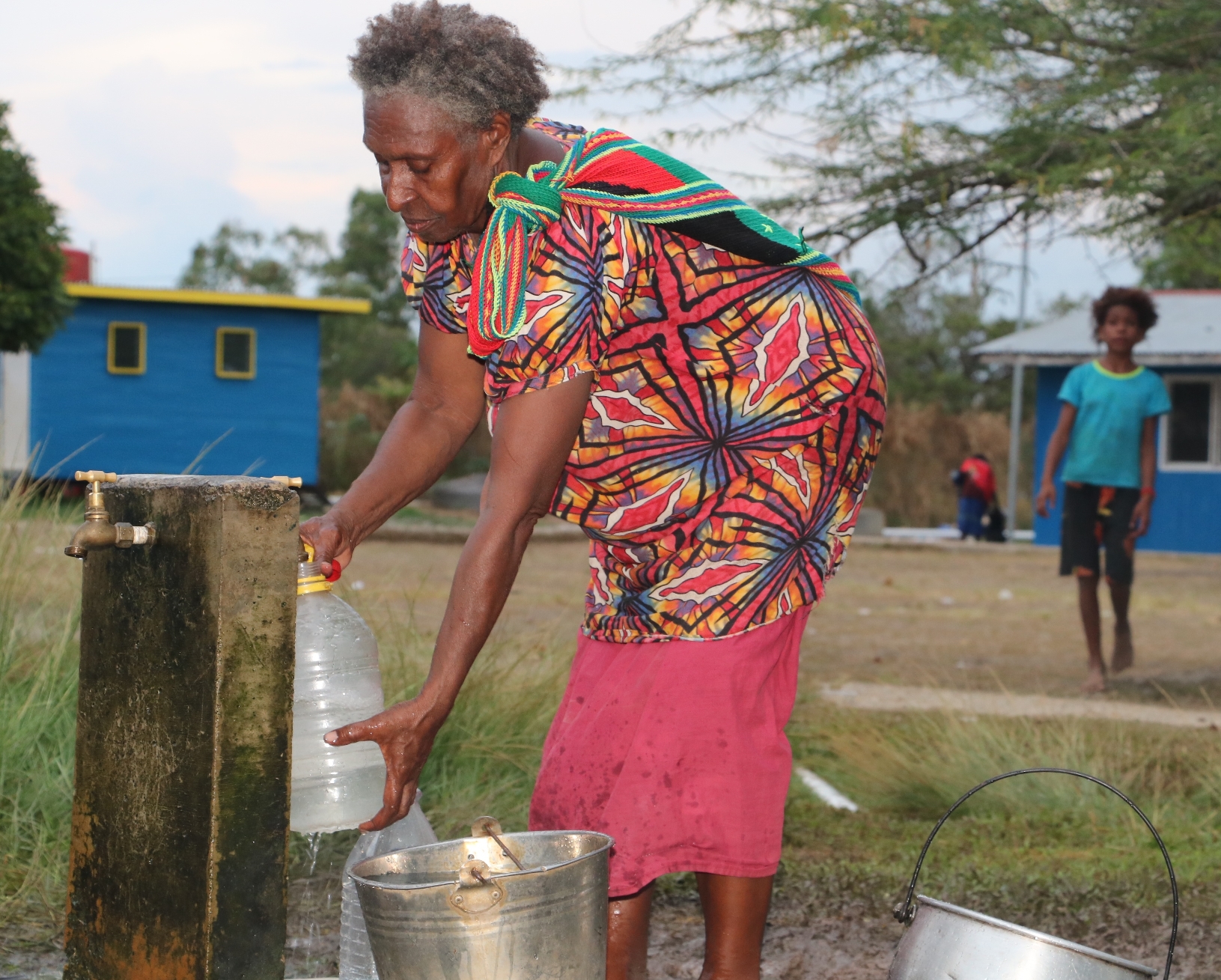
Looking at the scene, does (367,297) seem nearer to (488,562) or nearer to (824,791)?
(824,791)

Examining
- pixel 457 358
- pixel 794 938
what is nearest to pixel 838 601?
pixel 794 938

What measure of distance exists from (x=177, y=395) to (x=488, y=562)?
23349 mm

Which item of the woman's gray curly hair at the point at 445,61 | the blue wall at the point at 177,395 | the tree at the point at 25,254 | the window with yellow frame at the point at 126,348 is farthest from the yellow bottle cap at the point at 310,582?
the window with yellow frame at the point at 126,348

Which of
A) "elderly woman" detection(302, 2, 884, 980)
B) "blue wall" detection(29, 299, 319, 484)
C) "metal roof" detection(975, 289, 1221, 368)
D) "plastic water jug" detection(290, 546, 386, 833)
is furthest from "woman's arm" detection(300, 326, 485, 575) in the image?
"blue wall" detection(29, 299, 319, 484)

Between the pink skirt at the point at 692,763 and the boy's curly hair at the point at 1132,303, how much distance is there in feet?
18.6

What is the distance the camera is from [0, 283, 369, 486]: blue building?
24.0m

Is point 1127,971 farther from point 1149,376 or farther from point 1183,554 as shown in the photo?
point 1183,554

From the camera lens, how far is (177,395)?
80.8 feet

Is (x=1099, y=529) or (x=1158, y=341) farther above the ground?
(x=1158, y=341)

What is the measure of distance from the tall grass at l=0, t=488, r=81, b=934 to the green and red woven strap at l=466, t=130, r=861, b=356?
2314mm

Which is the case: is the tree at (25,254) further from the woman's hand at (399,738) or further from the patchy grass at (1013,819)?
the woman's hand at (399,738)

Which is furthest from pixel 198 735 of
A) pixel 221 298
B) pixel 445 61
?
pixel 221 298

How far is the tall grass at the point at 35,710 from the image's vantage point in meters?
3.97

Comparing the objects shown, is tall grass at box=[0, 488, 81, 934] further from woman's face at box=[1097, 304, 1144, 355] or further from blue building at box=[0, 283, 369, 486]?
blue building at box=[0, 283, 369, 486]
